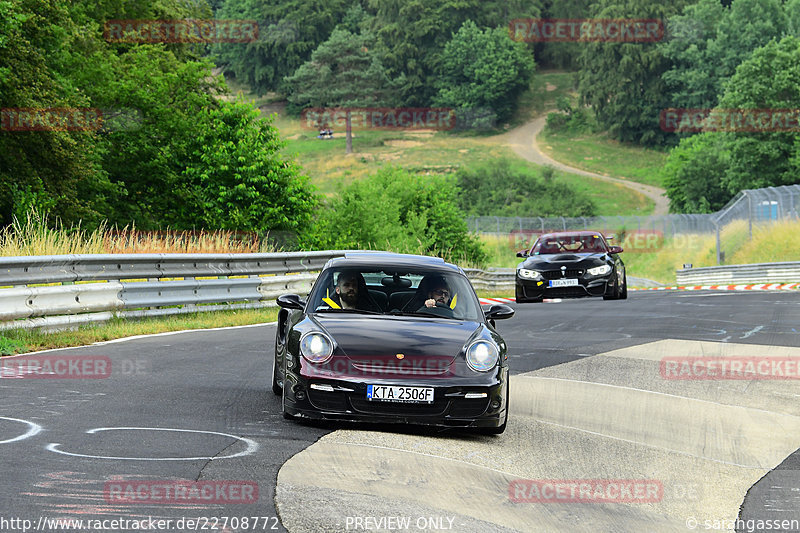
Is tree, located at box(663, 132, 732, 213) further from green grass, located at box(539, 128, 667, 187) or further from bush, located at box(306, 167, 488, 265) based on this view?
bush, located at box(306, 167, 488, 265)

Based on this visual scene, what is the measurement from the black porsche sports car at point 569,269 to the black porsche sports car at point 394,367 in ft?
46.6

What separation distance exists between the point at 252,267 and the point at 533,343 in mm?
6642

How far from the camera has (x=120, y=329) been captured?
48.9ft

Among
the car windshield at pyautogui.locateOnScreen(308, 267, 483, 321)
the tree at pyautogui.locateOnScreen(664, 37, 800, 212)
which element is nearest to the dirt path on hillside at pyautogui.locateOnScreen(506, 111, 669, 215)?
the tree at pyautogui.locateOnScreen(664, 37, 800, 212)

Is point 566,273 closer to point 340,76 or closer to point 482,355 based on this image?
point 482,355

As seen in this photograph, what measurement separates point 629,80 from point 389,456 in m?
125

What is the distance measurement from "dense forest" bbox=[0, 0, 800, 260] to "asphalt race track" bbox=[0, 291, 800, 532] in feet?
65.6

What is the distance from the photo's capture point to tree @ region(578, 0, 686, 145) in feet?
414

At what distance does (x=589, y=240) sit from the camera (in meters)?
24.0

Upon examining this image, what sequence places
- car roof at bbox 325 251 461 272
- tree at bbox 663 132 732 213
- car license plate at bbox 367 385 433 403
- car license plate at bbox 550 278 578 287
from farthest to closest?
tree at bbox 663 132 732 213, car license plate at bbox 550 278 578 287, car roof at bbox 325 251 461 272, car license plate at bbox 367 385 433 403

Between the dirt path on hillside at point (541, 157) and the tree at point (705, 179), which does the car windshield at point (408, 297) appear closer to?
the tree at point (705, 179)

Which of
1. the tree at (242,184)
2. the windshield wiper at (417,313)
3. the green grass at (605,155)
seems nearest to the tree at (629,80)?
the green grass at (605,155)

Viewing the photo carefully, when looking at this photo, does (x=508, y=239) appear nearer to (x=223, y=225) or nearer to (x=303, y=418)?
(x=223, y=225)

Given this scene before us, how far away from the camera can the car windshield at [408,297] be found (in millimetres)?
9211
